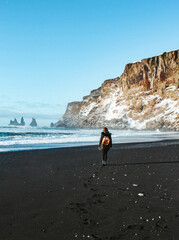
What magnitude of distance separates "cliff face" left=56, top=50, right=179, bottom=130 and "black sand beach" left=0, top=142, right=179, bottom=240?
216 ft

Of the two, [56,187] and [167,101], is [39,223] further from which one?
[167,101]

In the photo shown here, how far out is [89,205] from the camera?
15.9ft

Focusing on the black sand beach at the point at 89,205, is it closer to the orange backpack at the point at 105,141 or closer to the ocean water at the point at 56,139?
the orange backpack at the point at 105,141

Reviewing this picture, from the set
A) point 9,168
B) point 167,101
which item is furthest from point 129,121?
point 9,168

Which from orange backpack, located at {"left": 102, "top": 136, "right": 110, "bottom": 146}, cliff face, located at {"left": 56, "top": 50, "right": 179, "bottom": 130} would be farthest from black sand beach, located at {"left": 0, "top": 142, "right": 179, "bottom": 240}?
cliff face, located at {"left": 56, "top": 50, "right": 179, "bottom": 130}

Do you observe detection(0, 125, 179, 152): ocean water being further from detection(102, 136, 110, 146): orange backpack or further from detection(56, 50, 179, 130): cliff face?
detection(56, 50, 179, 130): cliff face

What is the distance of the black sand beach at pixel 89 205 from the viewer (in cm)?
362

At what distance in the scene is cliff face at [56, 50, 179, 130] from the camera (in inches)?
3073

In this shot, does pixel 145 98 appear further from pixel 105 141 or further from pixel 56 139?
pixel 105 141

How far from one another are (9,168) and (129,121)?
270 ft

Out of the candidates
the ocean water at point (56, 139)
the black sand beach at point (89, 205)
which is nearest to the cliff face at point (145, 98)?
the ocean water at point (56, 139)

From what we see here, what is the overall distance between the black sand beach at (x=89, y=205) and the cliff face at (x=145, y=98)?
65951mm

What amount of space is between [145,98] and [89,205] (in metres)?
87.7

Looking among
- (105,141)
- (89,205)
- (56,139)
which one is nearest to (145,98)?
(56,139)
